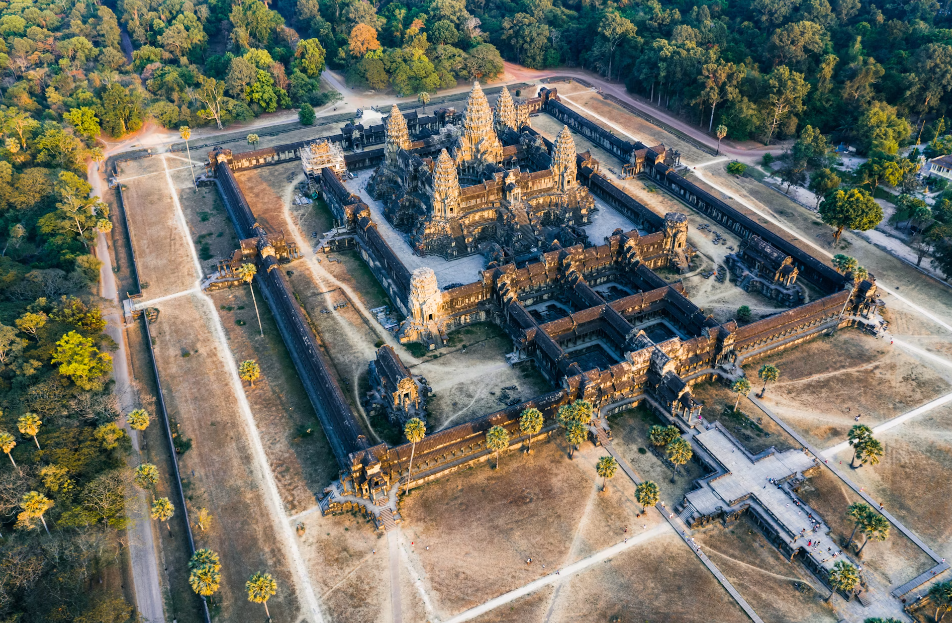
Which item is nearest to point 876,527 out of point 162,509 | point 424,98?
point 162,509

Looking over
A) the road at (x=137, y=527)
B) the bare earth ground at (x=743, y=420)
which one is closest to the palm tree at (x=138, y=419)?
the road at (x=137, y=527)

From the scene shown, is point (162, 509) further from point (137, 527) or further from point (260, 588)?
point (260, 588)

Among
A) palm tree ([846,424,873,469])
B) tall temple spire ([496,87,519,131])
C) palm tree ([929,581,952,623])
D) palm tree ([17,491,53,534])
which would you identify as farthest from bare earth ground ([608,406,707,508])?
tall temple spire ([496,87,519,131])

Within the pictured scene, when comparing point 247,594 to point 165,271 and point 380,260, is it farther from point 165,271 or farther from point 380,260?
point 165,271

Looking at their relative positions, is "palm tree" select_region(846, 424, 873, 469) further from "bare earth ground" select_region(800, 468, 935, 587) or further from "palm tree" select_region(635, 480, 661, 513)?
"palm tree" select_region(635, 480, 661, 513)

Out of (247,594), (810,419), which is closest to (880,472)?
(810,419)
